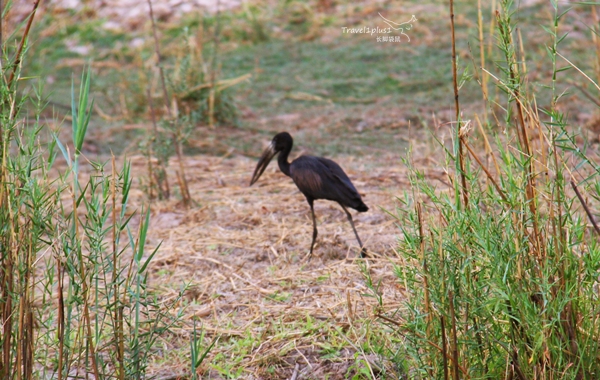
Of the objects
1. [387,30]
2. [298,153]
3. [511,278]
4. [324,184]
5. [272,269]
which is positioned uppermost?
[387,30]

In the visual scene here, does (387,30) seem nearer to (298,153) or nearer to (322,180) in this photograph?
(298,153)

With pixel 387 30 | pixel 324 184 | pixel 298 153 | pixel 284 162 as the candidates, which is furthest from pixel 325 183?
pixel 387 30

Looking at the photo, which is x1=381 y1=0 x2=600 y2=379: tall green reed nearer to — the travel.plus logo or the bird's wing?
the bird's wing

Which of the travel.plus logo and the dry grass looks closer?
the dry grass

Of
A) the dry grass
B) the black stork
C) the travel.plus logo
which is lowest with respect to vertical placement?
the dry grass

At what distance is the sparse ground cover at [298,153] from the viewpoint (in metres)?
3.26

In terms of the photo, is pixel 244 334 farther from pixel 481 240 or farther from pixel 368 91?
pixel 368 91

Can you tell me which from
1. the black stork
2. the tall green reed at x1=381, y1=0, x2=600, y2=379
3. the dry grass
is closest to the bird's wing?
the black stork

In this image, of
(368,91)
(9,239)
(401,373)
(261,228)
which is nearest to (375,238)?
(261,228)

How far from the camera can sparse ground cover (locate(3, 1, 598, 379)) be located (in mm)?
3265

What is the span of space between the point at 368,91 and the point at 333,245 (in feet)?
14.5

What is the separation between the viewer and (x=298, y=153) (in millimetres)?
6918

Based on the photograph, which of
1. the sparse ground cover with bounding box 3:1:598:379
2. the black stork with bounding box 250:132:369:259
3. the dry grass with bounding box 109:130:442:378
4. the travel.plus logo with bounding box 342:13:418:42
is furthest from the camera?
the travel.plus logo with bounding box 342:13:418:42

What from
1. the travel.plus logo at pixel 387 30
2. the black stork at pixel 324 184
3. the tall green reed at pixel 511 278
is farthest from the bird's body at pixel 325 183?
the travel.plus logo at pixel 387 30
